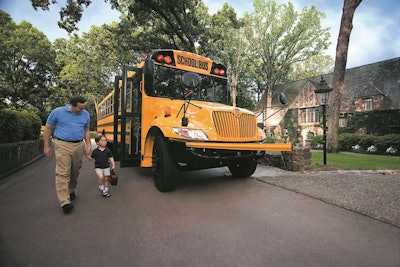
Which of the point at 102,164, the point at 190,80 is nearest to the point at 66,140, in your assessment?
the point at 102,164

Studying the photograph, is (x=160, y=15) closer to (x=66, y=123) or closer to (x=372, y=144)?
(x=66, y=123)

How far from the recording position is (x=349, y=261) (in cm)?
217

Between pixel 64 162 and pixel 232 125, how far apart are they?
9.40 feet

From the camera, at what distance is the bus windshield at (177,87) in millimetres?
5031

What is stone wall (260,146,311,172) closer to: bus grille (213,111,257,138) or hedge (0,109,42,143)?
bus grille (213,111,257,138)

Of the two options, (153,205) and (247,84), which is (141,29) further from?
(247,84)

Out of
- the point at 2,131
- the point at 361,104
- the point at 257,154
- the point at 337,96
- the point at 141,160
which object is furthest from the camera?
the point at 361,104

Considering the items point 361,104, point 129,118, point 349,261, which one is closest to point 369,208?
point 349,261

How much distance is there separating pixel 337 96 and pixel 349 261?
1320 cm

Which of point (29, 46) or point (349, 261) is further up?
point (29, 46)

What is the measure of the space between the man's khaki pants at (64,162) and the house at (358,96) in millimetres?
20596

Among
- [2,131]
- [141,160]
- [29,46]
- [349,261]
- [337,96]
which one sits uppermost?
[29,46]

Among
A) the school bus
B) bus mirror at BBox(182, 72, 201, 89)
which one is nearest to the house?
the school bus

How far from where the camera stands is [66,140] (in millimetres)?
3619
